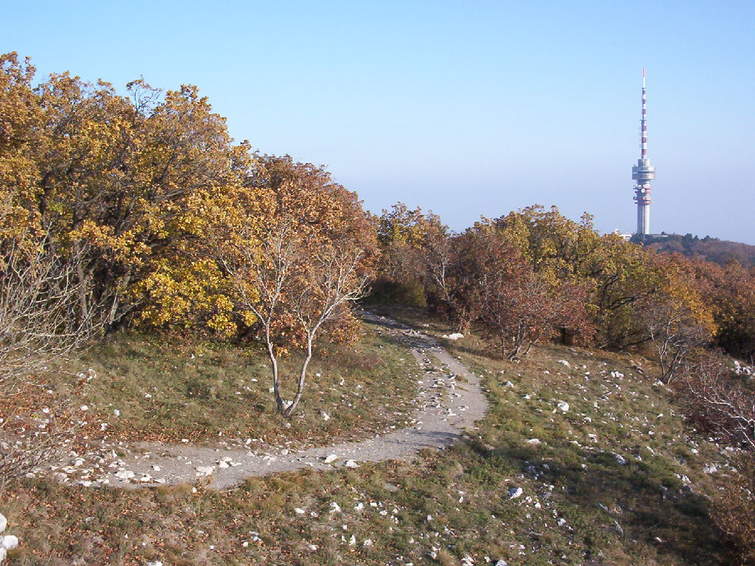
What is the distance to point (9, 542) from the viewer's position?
984 cm

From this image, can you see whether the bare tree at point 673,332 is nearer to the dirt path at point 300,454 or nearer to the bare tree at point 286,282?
the dirt path at point 300,454

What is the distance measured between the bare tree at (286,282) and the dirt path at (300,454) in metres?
3.18

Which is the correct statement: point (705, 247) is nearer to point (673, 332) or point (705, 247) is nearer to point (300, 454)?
point (673, 332)

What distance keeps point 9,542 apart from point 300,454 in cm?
824

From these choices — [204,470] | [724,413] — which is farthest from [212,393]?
[724,413]

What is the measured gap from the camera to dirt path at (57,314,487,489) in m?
14.3

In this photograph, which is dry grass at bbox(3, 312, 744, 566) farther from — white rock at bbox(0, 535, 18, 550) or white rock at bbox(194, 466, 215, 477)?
white rock at bbox(194, 466, 215, 477)

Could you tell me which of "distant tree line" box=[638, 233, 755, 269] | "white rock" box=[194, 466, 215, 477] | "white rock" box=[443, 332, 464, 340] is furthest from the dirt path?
"distant tree line" box=[638, 233, 755, 269]

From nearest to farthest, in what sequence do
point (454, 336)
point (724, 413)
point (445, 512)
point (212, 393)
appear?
1. point (445, 512)
2. point (724, 413)
3. point (212, 393)
4. point (454, 336)

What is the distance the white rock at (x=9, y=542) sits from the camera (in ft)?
32.1

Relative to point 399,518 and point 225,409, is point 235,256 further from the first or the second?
point 399,518

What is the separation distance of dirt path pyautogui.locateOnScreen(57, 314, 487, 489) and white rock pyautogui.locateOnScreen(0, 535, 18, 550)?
3070 millimetres

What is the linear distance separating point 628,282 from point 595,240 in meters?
4.24

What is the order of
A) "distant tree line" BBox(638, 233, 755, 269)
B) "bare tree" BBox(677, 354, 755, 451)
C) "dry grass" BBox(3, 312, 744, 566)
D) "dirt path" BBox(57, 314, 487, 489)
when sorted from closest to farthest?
"dry grass" BBox(3, 312, 744, 566) → "dirt path" BBox(57, 314, 487, 489) → "bare tree" BBox(677, 354, 755, 451) → "distant tree line" BBox(638, 233, 755, 269)
